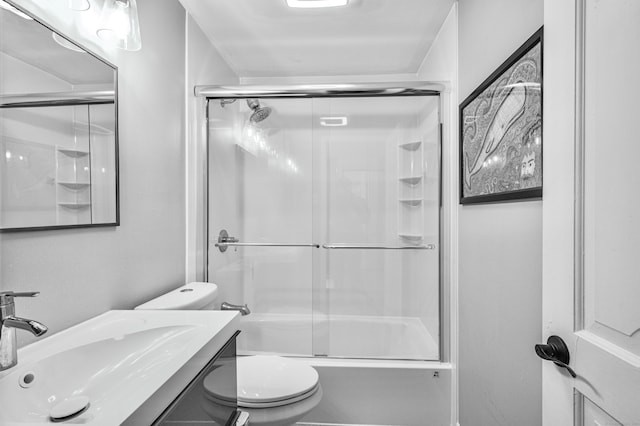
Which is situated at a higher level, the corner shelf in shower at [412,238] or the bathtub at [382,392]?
the corner shelf in shower at [412,238]

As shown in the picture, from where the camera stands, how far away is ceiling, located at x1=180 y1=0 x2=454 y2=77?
1931 mm

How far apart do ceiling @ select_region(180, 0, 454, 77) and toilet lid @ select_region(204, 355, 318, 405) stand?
1941mm

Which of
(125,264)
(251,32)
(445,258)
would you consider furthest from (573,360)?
(251,32)

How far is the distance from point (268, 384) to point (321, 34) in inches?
82.8

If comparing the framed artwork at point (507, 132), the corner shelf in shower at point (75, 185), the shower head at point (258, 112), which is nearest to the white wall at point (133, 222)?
the corner shelf in shower at point (75, 185)

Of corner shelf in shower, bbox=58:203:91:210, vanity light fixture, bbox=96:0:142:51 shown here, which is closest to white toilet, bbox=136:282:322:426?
corner shelf in shower, bbox=58:203:91:210

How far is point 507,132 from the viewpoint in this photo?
1270mm

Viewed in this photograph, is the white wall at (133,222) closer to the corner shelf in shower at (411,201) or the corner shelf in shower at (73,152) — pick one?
the corner shelf in shower at (73,152)

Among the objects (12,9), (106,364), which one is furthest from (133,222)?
(12,9)

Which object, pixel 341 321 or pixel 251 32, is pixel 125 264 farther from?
pixel 251 32

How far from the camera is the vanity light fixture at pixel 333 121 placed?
2279mm

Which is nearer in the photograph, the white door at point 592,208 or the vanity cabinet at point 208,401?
the white door at point 592,208

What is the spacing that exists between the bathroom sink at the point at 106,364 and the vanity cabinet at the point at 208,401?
0.16ft

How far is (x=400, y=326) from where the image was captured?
227 centimetres
